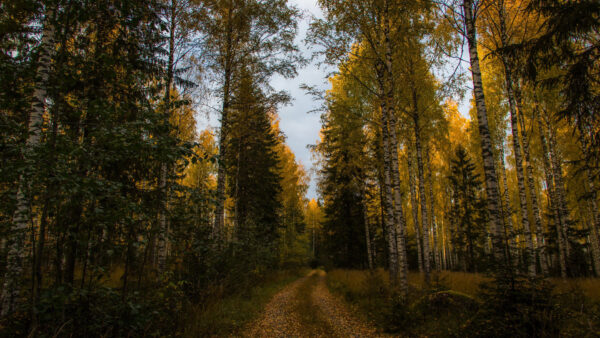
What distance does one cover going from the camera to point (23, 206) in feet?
12.9

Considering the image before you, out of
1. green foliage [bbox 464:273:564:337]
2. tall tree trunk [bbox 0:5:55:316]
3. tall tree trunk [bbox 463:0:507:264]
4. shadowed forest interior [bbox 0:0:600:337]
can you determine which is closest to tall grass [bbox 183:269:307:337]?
shadowed forest interior [bbox 0:0:600:337]

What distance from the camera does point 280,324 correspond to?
684 centimetres

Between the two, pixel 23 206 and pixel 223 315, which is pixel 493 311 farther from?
pixel 23 206

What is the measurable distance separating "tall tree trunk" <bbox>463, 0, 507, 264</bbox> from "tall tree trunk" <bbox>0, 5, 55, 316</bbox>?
22.4ft

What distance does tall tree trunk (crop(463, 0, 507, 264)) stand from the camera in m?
4.84

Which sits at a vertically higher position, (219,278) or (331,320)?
(219,278)

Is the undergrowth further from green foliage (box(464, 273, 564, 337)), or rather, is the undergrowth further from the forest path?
the forest path

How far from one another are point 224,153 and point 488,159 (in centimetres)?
808

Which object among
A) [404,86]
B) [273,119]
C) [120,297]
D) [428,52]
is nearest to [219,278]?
[120,297]

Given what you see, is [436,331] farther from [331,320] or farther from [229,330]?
[229,330]

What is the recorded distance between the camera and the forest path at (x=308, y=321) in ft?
19.9

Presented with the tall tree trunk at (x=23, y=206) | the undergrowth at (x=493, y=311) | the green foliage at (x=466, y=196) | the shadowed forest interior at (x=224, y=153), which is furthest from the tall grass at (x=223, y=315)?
the green foliage at (x=466, y=196)

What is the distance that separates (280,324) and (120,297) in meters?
4.46

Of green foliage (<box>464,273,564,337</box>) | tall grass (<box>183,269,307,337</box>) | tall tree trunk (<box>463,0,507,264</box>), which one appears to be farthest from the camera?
tall grass (<box>183,269,307,337</box>)
